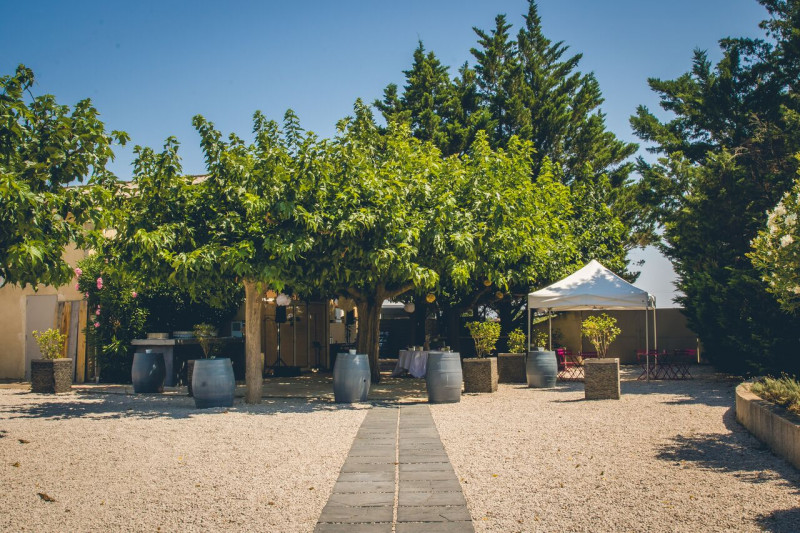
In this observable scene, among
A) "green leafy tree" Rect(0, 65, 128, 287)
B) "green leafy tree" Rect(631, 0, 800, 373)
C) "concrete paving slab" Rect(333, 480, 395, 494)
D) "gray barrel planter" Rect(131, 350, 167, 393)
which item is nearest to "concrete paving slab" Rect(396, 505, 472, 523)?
"concrete paving slab" Rect(333, 480, 395, 494)

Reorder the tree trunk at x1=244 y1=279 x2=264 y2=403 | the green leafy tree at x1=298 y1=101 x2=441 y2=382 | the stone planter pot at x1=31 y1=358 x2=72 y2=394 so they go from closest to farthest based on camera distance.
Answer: the green leafy tree at x1=298 y1=101 x2=441 y2=382 → the tree trunk at x1=244 y1=279 x2=264 y2=403 → the stone planter pot at x1=31 y1=358 x2=72 y2=394

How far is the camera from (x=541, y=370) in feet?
42.4

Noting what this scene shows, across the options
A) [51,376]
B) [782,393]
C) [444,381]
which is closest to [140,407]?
[51,376]

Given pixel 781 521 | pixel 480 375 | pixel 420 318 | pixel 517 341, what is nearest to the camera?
pixel 781 521

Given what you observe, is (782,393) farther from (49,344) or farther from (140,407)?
(49,344)

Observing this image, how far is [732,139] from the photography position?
17031mm

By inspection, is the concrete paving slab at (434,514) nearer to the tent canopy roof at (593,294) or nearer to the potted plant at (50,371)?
the tent canopy roof at (593,294)

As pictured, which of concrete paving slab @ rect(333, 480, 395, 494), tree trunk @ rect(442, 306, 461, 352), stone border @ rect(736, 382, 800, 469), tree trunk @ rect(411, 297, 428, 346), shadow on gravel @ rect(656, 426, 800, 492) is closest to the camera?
concrete paving slab @ rect(333, 480, 395, 494)

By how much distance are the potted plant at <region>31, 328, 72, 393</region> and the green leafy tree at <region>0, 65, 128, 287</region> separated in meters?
6.97

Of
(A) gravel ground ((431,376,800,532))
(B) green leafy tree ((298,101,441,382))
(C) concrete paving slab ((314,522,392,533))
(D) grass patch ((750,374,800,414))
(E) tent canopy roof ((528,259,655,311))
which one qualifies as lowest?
(A) gravel ground ((431,376,800,532))

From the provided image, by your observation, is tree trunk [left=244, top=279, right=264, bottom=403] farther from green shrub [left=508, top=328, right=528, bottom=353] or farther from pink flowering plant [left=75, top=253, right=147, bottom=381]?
green shrub [left=508, top=328, right=528, bottom=353]

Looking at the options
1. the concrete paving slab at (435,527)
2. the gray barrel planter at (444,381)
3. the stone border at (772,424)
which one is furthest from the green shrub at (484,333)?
the concrete paving slab at (435,527)

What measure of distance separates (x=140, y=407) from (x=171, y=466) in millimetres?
4823

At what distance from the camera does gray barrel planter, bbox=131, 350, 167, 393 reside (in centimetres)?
1258
